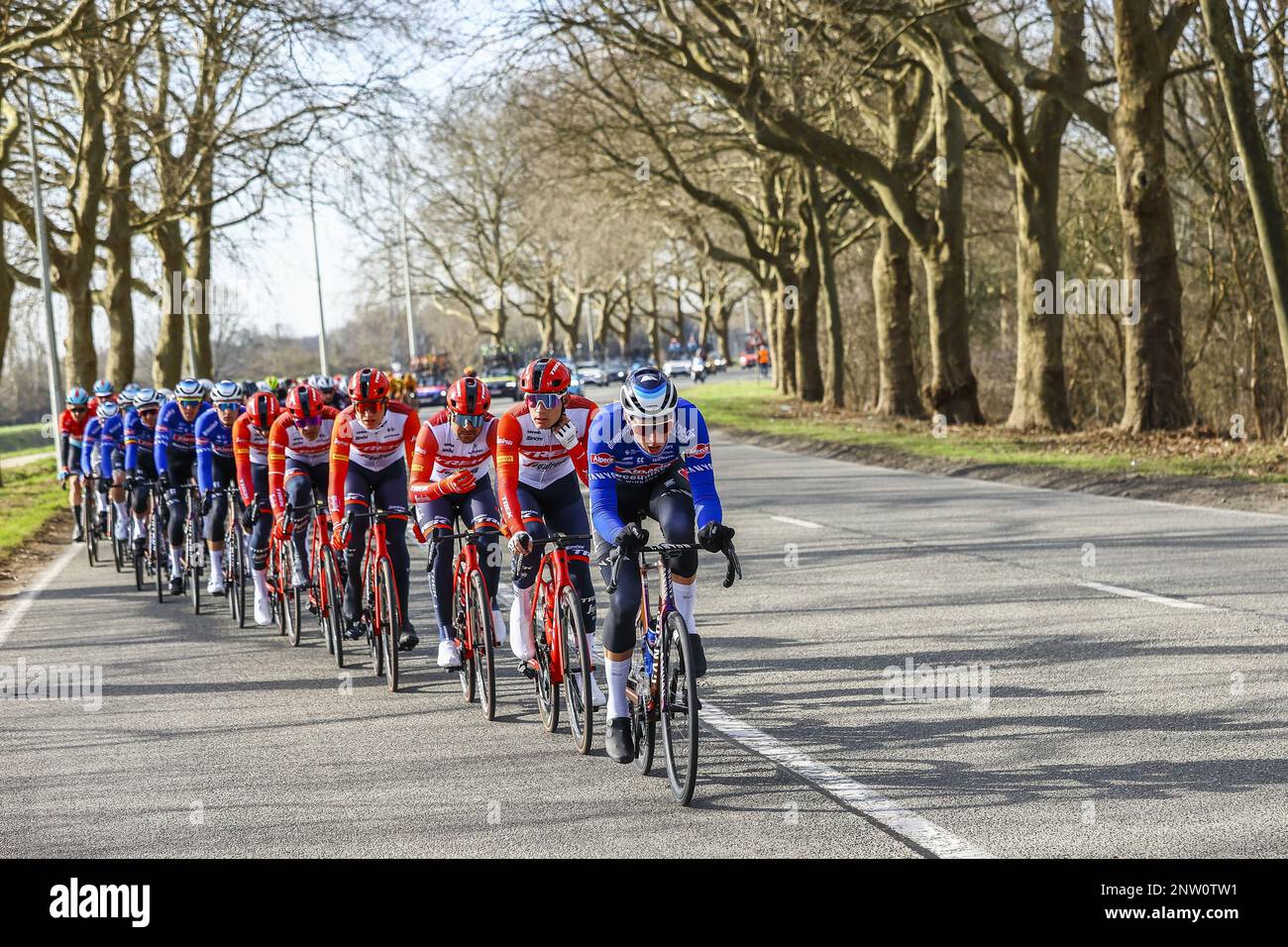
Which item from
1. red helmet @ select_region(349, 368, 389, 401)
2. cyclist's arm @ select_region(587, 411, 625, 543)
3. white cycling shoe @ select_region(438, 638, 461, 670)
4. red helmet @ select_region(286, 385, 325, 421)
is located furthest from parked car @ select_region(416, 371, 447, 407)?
cyclist's arm @ select_region(587, 411, 625, 543)

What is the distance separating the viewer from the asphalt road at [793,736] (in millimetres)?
5941

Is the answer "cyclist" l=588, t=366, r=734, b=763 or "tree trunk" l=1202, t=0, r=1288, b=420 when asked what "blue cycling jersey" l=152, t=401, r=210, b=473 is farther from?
"tree trunk" l=1202, t=0, r=1288, b=420

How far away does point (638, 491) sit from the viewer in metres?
7.44

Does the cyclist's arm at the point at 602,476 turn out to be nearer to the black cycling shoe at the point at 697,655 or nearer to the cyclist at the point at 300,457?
the black cycling shoe at the point at 697,655

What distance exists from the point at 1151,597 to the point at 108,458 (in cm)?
1127

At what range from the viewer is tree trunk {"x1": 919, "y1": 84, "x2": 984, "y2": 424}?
28297 millimetres

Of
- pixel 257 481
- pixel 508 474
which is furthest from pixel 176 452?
pixel 508 474

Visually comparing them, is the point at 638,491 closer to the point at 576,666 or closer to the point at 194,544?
the point at 576,666

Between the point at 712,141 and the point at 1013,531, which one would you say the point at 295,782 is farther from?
the point at 712,141

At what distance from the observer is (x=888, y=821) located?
5926 mm

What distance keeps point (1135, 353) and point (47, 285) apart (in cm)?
2082

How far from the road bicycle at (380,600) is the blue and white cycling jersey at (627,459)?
106 inches

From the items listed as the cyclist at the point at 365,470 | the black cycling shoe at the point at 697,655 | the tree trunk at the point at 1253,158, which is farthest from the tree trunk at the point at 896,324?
the black cycling shoe at the point at 697,655
